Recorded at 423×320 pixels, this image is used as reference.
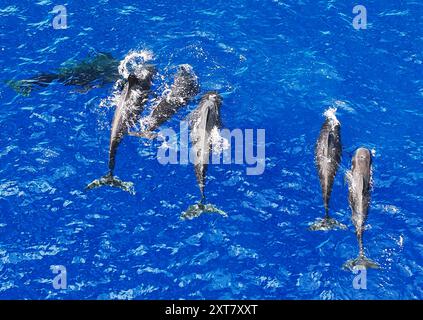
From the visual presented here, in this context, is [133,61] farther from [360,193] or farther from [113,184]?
[360,193]

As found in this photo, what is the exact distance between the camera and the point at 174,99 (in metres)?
21.7

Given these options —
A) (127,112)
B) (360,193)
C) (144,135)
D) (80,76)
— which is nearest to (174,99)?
(127,112)

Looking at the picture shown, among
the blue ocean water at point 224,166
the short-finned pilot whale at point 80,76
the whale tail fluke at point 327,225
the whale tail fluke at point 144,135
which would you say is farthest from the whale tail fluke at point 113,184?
the whale tail fluke at point 327,225

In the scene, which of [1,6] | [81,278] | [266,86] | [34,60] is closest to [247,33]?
[266,86]

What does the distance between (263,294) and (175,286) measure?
273 centimetres

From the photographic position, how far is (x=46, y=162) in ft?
66.0

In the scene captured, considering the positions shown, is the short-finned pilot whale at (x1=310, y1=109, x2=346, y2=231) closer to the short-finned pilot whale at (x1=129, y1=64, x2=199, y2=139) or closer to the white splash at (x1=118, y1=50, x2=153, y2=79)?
the short-finned pilot whale at (x1=129, y1=64, x2=199, y2=139)

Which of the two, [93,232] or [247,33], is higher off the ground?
[247,33]

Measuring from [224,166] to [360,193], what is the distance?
482 centimetres

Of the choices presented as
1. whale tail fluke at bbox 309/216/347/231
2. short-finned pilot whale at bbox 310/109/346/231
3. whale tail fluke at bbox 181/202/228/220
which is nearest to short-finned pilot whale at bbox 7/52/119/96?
whale tail fluke at bbox 181/202/228/220

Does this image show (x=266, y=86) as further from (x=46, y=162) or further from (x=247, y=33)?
(x=46, y=162)

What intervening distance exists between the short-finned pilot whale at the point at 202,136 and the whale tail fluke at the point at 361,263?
14.1 feet

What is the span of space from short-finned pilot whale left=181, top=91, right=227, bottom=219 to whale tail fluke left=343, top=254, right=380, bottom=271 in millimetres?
4302

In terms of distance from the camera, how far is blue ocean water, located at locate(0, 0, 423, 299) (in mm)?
17297
